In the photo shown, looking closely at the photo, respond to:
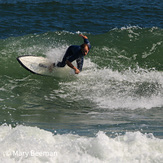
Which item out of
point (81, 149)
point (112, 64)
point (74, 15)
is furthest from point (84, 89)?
point (74, 15)

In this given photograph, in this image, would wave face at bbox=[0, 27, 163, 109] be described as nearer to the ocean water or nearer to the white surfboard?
the ocean water

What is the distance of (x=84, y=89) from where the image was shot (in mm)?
10047

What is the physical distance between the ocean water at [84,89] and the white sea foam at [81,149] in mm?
15

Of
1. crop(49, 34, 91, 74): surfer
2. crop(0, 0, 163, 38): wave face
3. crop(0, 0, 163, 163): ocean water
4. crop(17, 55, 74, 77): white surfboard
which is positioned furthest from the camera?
crop(0, 0, 163, 38): wave face

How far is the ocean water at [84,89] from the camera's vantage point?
5.18 metres

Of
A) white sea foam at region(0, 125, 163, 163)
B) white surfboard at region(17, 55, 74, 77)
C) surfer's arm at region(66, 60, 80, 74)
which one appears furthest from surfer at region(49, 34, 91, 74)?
white sea foam at region(0, 125, 163, 163)

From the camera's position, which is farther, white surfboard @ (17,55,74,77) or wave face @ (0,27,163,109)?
white surfboard @ (17,55,74,77)

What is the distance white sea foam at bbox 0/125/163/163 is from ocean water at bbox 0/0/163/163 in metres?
0.02

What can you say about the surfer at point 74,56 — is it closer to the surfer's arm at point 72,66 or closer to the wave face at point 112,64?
the surfer's arm at point 72,66

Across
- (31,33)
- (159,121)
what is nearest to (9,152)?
(159,121)

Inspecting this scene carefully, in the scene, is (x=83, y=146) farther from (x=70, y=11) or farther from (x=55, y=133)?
(x=70, y=11)

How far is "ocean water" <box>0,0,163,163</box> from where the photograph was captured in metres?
5.18

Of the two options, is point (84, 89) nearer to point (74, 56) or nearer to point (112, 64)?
point (74, 56)

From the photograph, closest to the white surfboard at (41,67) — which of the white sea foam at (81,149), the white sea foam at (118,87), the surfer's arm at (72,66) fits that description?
the white sea foam at (118,87)
